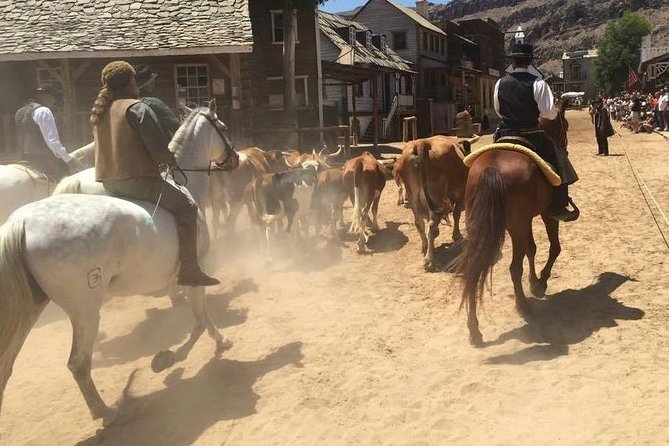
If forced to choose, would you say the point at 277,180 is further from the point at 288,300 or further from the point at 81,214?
the point at 81,214

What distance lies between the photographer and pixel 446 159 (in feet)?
28.6

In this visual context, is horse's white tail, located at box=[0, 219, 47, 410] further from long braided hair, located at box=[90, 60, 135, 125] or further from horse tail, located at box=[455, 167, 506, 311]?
horse tail, located at box=[455, 167, 506, 311]

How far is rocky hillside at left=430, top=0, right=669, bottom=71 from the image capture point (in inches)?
6038

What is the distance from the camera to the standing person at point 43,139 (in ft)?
25.7

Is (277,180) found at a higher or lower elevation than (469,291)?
higher

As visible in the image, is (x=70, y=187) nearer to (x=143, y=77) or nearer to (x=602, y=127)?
(x=143, y=77)

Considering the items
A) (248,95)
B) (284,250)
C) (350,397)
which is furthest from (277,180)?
(248,95)

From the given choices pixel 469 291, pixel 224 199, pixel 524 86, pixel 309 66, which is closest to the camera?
pixel 469 291

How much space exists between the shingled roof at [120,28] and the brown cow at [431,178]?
8.97 m

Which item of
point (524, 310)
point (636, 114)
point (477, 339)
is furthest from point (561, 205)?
point (636, 114)

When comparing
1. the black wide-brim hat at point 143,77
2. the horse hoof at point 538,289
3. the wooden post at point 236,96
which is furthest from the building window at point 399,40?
the horse hoof at point 538,289

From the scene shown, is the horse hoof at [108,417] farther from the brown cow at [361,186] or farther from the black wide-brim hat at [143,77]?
the brown cow at [361,186]

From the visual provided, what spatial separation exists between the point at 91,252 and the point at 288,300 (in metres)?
3.36

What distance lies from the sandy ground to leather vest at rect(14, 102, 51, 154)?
2117 millimetres
